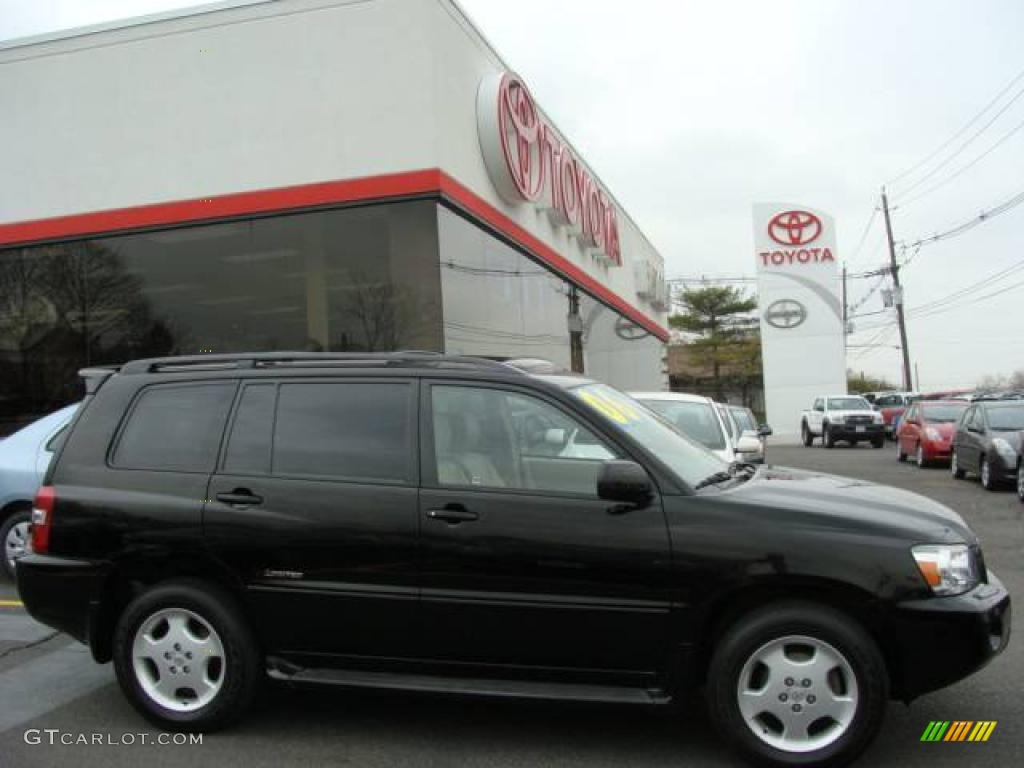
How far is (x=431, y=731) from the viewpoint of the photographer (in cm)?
434

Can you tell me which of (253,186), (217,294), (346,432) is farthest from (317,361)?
(217,294)

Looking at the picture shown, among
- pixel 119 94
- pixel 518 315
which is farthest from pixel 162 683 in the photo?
pixel 518 315

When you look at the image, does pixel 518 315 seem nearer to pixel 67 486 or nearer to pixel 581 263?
pixel 581 263

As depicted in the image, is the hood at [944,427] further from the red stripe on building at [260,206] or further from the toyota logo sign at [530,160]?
the red stripe on building at [260,206]

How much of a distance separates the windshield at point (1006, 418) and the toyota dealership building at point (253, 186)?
26.4 feet

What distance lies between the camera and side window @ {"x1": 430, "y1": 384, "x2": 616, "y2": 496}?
4.16 meters

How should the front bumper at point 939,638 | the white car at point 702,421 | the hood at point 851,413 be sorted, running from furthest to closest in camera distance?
1. the hood at point 851,413
2. the white car at point 702,421
3. the front bumper at point 939,638

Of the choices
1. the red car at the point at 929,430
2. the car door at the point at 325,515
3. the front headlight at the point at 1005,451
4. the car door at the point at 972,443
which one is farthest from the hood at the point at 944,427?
the car door at the point at 325,515

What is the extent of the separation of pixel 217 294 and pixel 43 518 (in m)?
8.24

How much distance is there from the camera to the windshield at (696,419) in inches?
375

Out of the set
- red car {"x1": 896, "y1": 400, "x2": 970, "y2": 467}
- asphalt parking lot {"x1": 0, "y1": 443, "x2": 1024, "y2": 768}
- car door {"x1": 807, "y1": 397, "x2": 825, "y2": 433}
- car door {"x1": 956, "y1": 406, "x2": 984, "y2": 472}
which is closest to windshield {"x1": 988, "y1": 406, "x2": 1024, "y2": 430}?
car door {"x1": 956, "y1": 406, "x2": 984, "y2": 472}

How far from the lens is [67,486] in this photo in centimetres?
461

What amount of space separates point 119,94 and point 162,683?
10.1 m

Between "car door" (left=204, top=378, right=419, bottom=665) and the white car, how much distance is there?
16.8 ft
